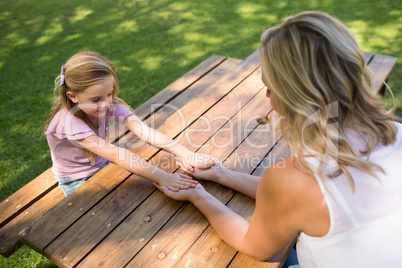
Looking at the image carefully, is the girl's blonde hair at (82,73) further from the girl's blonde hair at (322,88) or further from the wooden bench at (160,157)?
the girl's blonde hair at (322,88)

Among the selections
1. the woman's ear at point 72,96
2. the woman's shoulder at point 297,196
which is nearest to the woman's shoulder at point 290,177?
the woman's shoulder at point 297,196

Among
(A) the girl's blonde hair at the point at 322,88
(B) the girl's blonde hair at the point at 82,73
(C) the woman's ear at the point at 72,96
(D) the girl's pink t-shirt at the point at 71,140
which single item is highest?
(A) the girl's blonde hair at the point at 322,88

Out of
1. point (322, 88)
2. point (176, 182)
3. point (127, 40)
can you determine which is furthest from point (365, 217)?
point (127, 40)

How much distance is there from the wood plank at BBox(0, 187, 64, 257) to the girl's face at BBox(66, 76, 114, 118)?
65 cm

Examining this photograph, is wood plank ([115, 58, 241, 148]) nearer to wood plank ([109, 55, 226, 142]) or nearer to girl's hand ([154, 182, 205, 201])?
wood plank ([109, 55, 226, 142])

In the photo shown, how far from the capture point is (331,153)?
1.16 metres

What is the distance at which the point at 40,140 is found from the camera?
3.81m

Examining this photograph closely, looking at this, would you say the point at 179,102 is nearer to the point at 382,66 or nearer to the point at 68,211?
the point at 68,211

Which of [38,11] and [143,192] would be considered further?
[38,11]

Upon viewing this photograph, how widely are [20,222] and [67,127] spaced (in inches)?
26.3

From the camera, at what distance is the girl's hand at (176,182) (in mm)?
1854

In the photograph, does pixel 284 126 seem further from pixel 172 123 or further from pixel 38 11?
pixel 38 11

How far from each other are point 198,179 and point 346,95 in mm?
1049

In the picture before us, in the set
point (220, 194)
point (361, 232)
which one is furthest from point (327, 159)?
point (220, 194)
